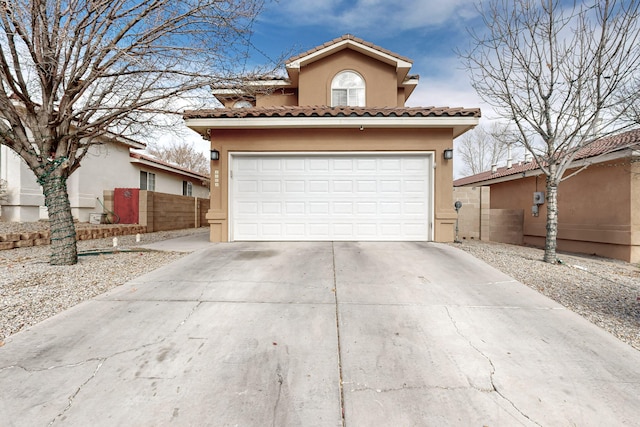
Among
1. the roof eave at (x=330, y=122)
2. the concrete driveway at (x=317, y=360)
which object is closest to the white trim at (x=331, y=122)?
the roof eave at (x=330, y=122)

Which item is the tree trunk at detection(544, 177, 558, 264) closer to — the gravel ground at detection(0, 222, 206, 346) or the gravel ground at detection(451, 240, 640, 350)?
the gravel ground at detection(451, 240, 640, 350)

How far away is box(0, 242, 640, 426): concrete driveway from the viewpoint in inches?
82.4

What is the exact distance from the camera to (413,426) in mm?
1981

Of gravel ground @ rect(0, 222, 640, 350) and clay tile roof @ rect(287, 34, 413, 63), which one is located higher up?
clay tile roof @ rect(287, 34, 413, 63)

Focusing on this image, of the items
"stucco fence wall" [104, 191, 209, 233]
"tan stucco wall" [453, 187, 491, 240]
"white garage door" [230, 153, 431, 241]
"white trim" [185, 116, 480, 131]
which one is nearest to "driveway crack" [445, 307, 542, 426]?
"white garage door" [230, 153, 431, 241]

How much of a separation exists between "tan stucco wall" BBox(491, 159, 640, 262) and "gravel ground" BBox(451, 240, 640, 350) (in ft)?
8.65

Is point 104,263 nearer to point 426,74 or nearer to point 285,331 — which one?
point 285,331

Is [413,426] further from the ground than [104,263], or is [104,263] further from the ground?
[104,263]

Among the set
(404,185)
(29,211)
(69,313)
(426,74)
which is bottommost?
(69,313)

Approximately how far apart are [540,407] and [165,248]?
24.7 feet

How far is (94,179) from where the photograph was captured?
41.4 ft

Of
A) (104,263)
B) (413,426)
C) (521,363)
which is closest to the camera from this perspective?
(413,426)

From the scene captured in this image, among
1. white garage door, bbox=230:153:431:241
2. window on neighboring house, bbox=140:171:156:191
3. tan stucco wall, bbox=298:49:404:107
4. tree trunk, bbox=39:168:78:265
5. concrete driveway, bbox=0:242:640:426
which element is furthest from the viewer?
window on neighboring house, bbox=140:171:156:191

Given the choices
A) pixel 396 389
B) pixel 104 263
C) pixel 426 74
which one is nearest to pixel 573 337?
pixel 396 389
